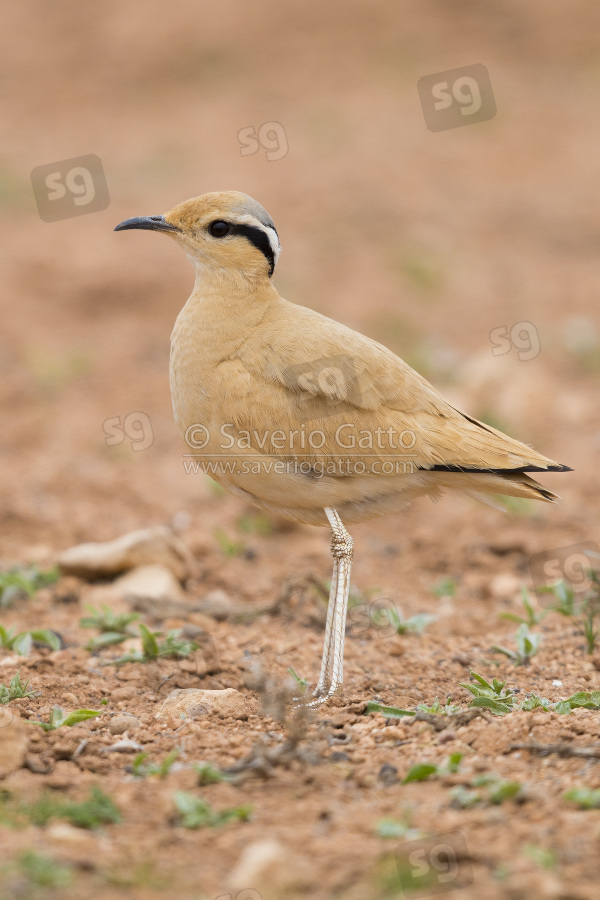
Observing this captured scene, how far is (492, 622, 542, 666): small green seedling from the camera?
16.6ft

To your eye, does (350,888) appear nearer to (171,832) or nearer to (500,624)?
(171,832)

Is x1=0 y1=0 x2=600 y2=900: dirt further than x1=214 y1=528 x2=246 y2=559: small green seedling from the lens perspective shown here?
No

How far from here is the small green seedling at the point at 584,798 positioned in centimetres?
322

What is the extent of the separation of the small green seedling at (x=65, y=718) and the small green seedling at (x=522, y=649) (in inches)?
83.1

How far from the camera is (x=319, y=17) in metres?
19.6

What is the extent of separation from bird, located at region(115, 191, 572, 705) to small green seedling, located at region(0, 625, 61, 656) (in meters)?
1.22

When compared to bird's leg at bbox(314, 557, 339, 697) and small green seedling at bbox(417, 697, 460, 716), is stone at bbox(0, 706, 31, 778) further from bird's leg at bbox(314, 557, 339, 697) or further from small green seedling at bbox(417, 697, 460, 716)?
small green seedling at bbox(417, 697, 460, 716)

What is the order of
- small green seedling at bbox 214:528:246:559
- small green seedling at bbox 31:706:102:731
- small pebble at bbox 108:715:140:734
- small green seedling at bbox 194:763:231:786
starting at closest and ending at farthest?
small green seedling at bbox 194:763:231:786 → small green seedling at bbox 31:706:102:731 → small pebble at bbox 108:715:140:734 → small green seedling at bbox 214:528:246:559

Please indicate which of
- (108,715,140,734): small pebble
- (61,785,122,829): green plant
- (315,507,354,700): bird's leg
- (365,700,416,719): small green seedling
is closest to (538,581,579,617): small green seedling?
(315,507,354,700): bird's leg

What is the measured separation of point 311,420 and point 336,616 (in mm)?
947

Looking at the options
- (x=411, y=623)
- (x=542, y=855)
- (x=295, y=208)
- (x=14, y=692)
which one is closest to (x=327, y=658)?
(x=411, y=623)

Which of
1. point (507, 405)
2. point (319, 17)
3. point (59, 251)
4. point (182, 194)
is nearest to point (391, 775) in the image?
point (507, 405)

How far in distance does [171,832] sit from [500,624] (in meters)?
3.22

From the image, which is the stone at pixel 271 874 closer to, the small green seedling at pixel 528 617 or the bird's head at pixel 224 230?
the small green seedling at pixel 528 617
